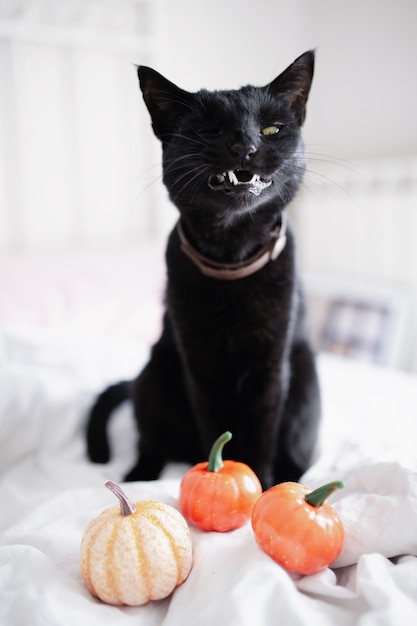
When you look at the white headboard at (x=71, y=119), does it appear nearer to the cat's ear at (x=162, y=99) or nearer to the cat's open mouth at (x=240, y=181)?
the cat's ear at (x=162, y=99)

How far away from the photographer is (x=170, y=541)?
1.93 feet

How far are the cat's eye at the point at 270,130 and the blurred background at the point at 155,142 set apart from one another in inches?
34.9

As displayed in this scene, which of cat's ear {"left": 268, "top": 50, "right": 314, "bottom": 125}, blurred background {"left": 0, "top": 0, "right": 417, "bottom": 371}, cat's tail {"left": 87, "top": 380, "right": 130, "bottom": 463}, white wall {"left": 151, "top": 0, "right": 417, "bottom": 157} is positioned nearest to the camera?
cat's ear {"left": 268, "top": 50, "right": 314, "bottom": 125}

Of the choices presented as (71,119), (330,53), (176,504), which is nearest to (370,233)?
(330,53)

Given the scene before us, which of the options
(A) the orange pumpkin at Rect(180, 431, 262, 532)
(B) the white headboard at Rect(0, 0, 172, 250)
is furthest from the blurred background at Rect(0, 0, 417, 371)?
(A) the orange pumpkin at Rect(180, 431, 262, 532)

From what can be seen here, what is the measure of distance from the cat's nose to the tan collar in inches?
8.9

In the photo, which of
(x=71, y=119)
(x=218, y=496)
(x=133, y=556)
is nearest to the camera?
(x=133, y=556)

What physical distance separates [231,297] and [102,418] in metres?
0.41

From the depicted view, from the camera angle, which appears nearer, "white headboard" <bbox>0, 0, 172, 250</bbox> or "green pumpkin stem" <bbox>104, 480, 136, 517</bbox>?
"green pumpkin stem" <bbox>104, 480, 136, 517</bbox>

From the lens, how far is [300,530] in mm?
577

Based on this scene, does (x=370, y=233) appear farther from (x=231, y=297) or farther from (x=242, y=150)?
(x=242, y=150)

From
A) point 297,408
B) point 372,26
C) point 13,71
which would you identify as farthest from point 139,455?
point 372,26

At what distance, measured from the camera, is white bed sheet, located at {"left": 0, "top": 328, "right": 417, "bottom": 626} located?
1.77ft

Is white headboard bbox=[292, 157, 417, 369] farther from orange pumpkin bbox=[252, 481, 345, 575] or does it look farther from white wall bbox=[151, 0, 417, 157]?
orange pumpkin bbox=[252, 481, 345, 575]
